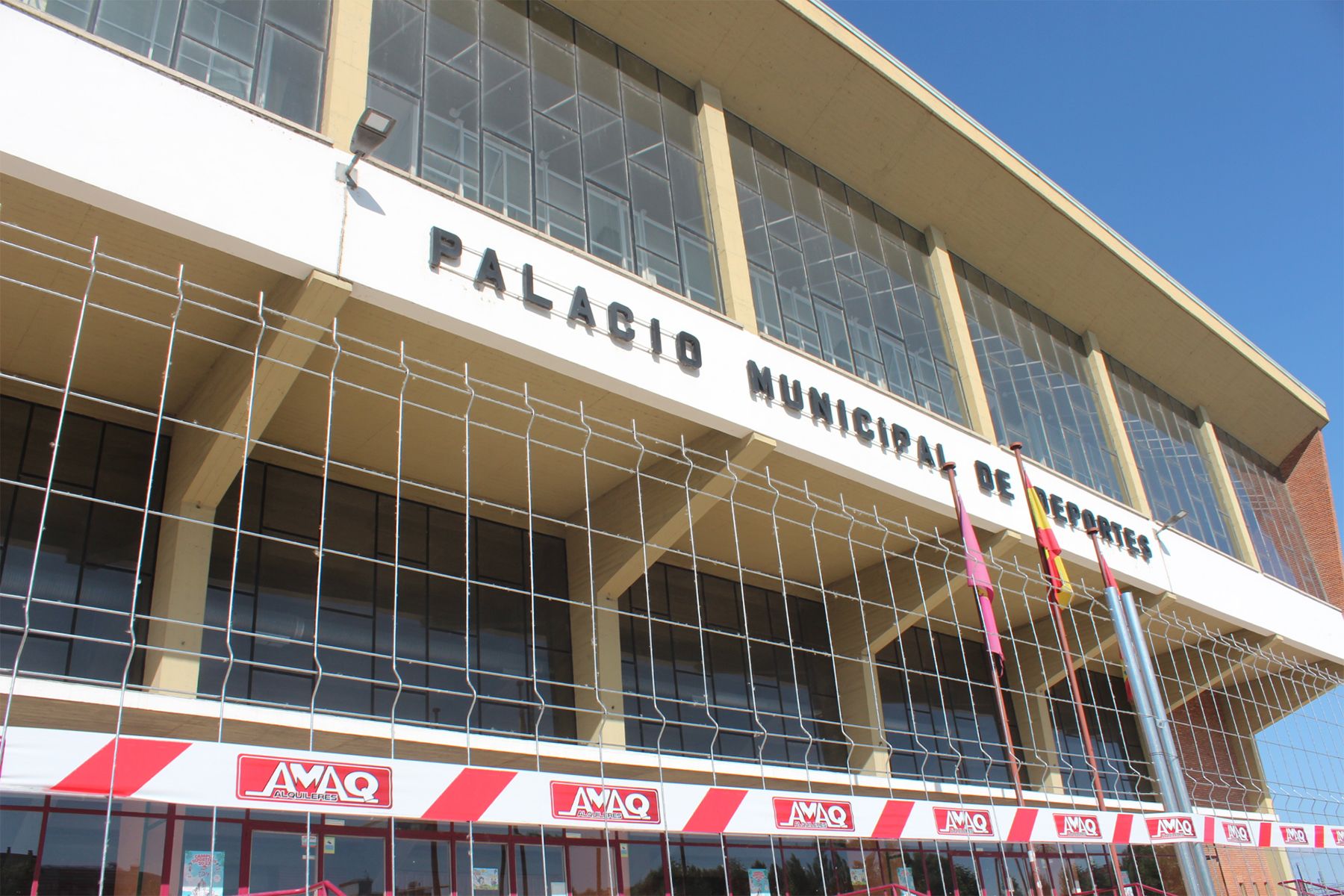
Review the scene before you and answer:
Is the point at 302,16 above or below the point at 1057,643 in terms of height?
above

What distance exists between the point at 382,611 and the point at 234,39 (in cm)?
714

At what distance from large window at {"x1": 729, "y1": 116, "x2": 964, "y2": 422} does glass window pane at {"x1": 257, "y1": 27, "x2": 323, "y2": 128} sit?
7.29m

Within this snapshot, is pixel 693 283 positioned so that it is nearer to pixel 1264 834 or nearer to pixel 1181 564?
pixel 1264 834

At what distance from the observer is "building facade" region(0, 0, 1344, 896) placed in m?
9.70

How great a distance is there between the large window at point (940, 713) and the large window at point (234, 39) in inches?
538

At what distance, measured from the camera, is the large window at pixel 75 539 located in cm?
1090

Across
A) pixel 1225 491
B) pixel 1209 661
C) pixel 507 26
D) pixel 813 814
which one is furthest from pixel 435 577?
pixel 1225 491

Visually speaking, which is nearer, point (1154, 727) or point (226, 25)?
point (226, 25)

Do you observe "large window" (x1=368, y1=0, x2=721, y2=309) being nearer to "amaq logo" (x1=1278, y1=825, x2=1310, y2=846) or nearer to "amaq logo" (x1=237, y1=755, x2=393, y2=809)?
"amaq logo" (x1=237, y1=755, x2=393, y2=809)

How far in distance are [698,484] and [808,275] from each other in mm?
5397

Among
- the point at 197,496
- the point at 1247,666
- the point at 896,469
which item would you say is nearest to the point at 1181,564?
the point at 1247,666

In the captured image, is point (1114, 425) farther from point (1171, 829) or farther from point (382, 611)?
point (382, 611)

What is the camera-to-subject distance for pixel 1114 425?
2436cm

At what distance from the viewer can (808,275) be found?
18.0 meters
